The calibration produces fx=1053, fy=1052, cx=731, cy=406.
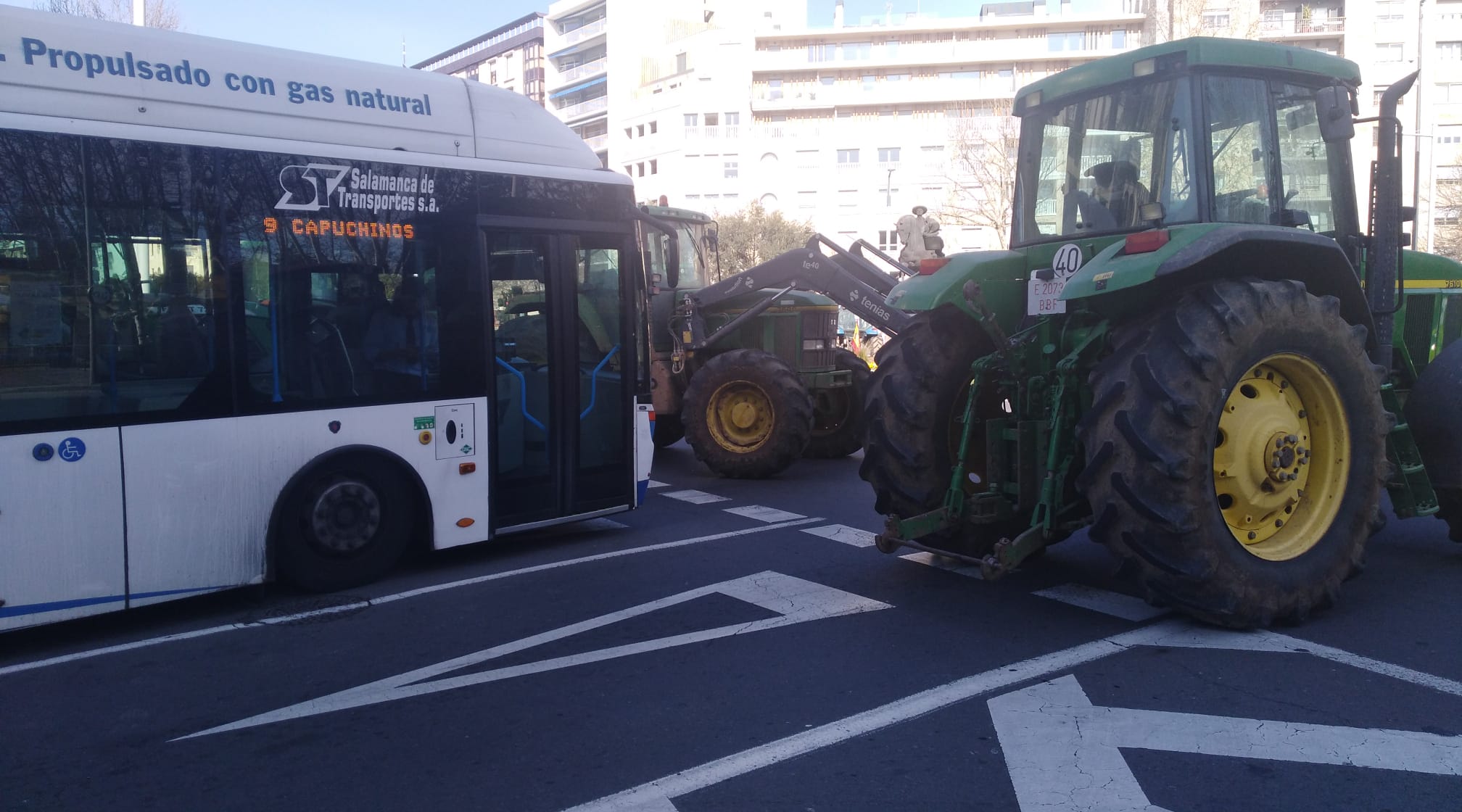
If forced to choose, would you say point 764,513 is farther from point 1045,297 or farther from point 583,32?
point 583,32

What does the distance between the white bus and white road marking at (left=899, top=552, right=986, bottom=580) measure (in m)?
2.23

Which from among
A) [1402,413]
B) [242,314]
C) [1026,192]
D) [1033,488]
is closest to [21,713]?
[242,314]

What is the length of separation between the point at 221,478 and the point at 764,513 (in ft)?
13.8

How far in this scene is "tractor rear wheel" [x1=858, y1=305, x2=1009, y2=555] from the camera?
6.07 metres

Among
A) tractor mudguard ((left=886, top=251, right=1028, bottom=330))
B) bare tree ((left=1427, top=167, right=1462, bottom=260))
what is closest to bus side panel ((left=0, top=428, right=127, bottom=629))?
tractor mudguard ((left=886, top=251, right=1028, bottom=330))

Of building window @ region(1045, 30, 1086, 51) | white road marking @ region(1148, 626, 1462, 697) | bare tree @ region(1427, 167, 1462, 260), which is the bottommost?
white road marking @ region(1148, 626, 1462, 697)

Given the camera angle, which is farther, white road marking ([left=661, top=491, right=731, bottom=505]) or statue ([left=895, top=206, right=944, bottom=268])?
statue ([left=895, top=206, right=944, bottom=268])

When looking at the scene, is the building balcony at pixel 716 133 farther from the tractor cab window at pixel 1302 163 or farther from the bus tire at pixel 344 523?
the tractor cab window at pixel 1302 163

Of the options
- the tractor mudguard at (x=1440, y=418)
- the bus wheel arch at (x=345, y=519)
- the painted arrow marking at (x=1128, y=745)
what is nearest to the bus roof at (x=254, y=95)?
the bus wheel arch at (x=345, y=519)

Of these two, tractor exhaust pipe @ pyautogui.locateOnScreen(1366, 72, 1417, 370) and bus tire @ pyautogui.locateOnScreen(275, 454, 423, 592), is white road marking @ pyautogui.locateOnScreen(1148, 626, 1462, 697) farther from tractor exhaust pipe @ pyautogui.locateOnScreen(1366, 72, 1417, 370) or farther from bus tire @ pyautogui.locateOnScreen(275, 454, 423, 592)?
bus tire @ pyautogui.locateOnScreen(275, 454, 423, 592)

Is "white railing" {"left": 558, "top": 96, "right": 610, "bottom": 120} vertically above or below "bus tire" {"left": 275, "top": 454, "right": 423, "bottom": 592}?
above

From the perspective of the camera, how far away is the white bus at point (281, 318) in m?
5.25

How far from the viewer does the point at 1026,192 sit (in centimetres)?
635

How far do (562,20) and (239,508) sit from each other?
3585 inches
